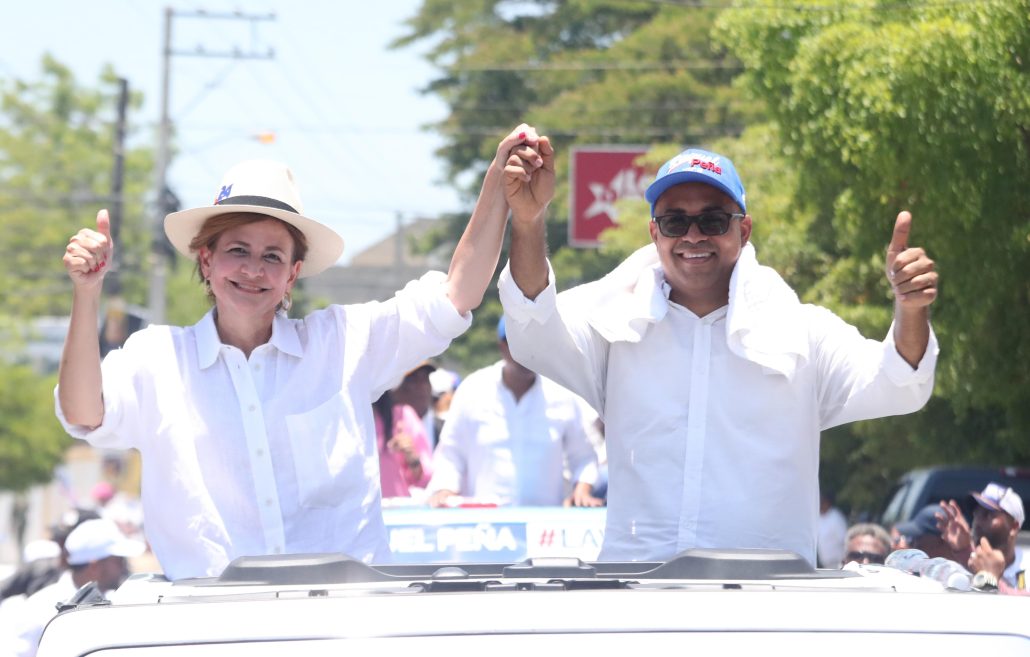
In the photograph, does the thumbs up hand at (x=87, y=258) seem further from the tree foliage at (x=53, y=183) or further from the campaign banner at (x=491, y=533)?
the tree foliage at (x=53, y=183)

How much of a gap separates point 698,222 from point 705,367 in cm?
35

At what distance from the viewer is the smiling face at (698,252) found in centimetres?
390

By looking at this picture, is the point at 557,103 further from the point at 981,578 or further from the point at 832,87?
the point at 981,578

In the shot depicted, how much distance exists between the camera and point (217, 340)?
12.6 feet

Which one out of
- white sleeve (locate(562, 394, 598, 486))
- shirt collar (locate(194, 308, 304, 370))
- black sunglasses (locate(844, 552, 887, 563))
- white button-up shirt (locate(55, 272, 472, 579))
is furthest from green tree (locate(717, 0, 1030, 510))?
shirt collar (locate(194, 308, 304, 370))

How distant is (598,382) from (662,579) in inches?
49.9

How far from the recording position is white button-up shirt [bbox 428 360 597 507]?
731 cm

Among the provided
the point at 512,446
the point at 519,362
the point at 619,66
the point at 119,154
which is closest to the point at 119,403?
the point at 519,362

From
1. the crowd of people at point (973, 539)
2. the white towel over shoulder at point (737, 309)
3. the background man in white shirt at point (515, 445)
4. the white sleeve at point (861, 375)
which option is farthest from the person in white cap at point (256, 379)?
the background man in white shirt at point (515, 445)

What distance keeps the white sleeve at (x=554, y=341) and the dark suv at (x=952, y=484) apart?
670cm

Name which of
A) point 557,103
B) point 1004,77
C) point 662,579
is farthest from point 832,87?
point 557,103

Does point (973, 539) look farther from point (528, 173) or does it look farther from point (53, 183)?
point (53, 183)

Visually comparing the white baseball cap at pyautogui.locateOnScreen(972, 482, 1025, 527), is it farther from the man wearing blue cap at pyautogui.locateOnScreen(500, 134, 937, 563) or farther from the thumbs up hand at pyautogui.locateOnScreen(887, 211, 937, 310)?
the thumbs up hand at pyautogui.locateOnScreen(887, 211, 937, 310)

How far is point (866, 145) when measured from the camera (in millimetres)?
9492
